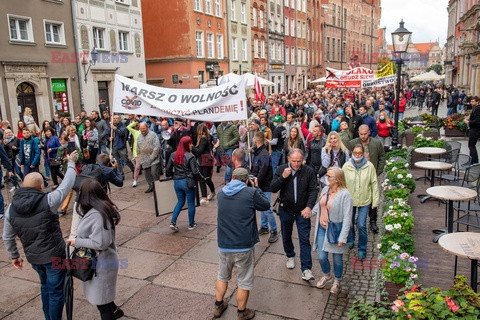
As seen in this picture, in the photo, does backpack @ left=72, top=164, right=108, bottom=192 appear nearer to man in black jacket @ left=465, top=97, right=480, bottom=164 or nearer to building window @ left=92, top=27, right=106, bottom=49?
man in black jacket @ left=465, top=97, right=480, bottom=164

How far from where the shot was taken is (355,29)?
8044cm

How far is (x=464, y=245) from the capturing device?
445 centimetres

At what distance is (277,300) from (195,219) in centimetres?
346

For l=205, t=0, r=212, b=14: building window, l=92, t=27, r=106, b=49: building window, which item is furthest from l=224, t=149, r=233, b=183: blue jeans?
l=205, t=0, r=212, b=14: building window

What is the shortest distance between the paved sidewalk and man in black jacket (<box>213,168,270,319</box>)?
588mm

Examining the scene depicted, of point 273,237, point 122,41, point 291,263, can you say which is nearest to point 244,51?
point 122,41

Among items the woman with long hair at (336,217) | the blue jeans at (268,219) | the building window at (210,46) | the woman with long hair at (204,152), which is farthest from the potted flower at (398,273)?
the building window at (210,46)

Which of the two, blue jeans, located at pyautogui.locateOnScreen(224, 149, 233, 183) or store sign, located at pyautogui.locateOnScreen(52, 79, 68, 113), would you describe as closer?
blue jeans, located at pyautogui.locateOnScreen(224, 149, 233, 183)

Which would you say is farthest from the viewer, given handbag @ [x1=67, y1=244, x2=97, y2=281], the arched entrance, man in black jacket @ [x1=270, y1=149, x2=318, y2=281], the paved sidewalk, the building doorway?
the building doorway

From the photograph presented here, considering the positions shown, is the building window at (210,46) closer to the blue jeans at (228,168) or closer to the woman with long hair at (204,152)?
the blue jeans at (228,168)

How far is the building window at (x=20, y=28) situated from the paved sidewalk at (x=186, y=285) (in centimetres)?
1552

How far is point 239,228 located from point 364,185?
8.08 ft

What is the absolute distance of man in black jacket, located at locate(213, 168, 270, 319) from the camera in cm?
459

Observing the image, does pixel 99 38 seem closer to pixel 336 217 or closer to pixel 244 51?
pixel 244 51
